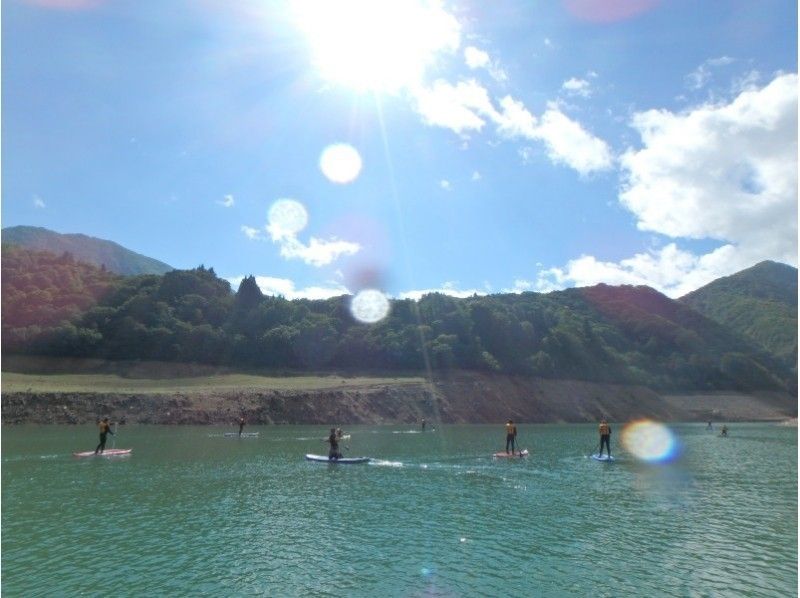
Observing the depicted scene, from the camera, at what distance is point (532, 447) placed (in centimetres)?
5569

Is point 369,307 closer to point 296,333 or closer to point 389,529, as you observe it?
point 296,333

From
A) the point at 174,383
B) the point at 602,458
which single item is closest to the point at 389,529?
the point at 602,458

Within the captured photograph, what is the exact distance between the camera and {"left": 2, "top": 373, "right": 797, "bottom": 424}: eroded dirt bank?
78.9 m

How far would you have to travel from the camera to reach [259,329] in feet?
428

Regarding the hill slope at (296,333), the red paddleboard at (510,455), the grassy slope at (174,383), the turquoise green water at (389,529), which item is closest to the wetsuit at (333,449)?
the turquoise green water at (389,529)

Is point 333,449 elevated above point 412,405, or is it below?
below

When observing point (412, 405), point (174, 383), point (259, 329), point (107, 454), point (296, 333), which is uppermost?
point (259, 329)

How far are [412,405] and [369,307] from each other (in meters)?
53.6

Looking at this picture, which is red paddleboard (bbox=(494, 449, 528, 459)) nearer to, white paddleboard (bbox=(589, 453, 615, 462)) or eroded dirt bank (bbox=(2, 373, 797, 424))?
white paddleboard (bbox=(589, 453, 615, 462))

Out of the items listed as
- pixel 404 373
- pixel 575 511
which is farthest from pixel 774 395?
pixel 575 511

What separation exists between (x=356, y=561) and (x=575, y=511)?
11.8 metres

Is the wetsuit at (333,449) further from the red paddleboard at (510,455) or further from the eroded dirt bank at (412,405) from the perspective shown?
the eroded dirt bank at (412,405)

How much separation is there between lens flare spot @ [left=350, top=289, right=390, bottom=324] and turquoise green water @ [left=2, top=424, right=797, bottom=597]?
10779 centimetres

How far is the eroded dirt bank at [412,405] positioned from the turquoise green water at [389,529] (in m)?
42.9
